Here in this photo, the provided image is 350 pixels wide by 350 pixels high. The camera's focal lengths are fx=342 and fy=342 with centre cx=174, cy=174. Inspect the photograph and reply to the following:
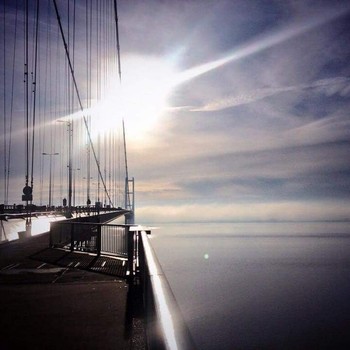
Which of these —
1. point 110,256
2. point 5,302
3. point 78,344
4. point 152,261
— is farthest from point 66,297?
point 110,256

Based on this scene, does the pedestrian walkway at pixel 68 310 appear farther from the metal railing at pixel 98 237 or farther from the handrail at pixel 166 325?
the handrail at pixel 166 325

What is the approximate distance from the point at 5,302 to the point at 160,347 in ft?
19.5

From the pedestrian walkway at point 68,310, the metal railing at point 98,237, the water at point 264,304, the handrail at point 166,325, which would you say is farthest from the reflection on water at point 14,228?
the water at point 264,304

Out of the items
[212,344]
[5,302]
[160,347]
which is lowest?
[212,344]

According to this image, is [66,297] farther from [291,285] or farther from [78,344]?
[291,285]

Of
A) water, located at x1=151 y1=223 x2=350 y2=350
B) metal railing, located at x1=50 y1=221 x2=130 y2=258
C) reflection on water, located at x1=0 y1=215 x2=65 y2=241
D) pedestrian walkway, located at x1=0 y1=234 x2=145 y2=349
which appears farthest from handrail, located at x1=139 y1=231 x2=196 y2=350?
water, located at x1=151 y1=223 x2=350 y2=350

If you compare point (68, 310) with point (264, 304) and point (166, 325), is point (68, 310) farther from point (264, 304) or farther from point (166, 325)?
point (264, 304)

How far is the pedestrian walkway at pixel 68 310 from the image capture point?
438 centimetres

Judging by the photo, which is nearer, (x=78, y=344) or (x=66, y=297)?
(x=78, y=344)

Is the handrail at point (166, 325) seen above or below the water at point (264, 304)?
above

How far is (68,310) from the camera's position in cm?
568

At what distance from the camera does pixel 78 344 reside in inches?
167

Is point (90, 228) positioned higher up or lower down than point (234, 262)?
higher up

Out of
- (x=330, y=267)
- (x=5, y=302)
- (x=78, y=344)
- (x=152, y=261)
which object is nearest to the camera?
(x=152, y=261)
